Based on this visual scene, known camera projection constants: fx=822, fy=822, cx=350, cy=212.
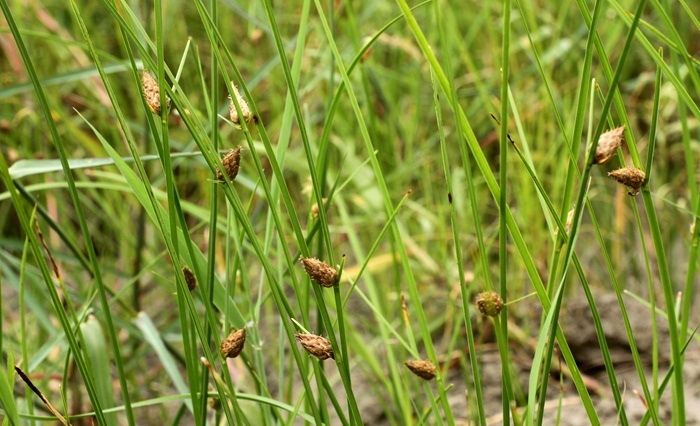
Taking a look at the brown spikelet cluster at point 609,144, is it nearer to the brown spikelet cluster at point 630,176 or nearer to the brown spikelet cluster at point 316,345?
the brown spikelet cluster at point 630,176

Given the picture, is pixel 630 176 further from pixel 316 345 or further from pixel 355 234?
pixel 355 234

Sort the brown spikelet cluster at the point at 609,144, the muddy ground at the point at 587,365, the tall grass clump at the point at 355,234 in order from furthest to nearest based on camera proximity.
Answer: the muddy ground at the point at 587,365 → the tall grass clump at the point at 355,234 → the brown spikelet cluster at the point at 609,144

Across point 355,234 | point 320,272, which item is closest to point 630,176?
point 320,272

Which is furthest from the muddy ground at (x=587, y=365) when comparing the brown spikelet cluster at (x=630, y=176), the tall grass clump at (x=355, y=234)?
the brown spikelet cluster at (x=630, y=176)

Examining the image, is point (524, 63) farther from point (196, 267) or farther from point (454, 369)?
point (196, 267)

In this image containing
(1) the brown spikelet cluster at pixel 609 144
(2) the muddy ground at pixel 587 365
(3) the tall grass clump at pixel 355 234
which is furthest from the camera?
(2) the muddy ground at pixel 587 365

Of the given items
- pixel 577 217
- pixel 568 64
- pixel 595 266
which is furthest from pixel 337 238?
pixel 577 217

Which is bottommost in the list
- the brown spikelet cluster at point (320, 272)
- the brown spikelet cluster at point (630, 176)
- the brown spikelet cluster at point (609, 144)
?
the brown spikelet cluster at point (320, 272)

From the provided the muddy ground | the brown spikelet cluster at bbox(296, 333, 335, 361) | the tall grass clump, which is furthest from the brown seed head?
the muddy ground

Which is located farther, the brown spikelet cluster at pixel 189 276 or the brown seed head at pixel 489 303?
the brown spikelet cluster at pixel 189 276
